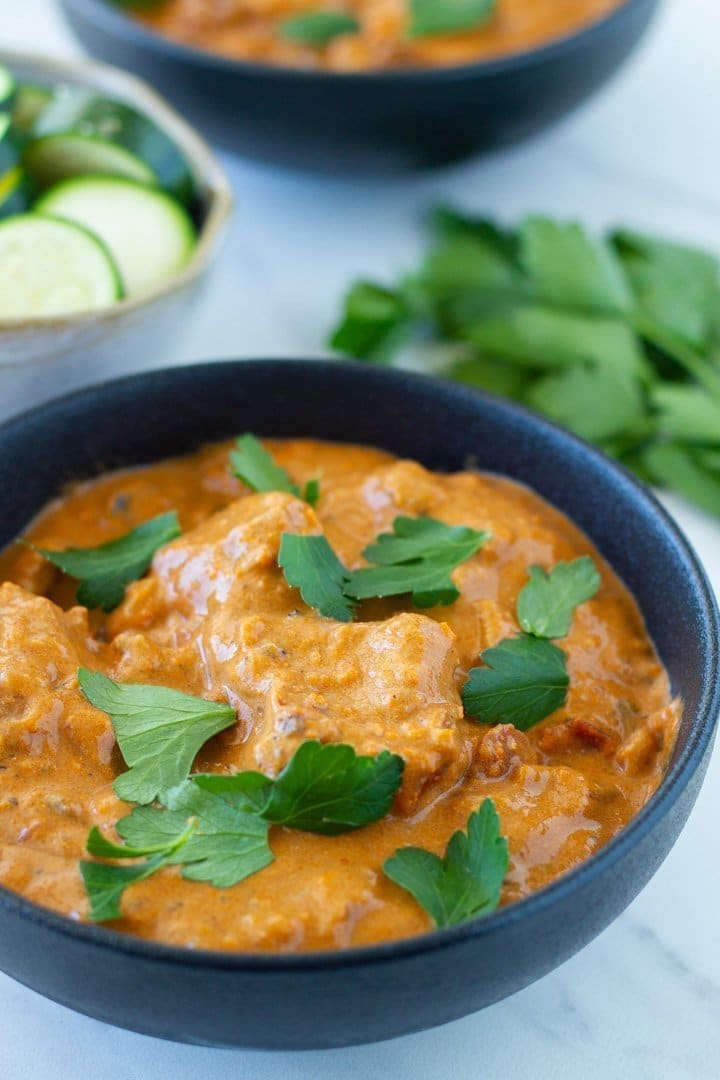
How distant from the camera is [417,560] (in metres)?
2.65

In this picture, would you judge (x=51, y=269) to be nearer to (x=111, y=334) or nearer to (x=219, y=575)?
(x=111, y=334)

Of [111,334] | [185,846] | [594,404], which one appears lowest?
[594,404]

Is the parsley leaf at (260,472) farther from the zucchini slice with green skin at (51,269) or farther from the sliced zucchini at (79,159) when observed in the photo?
the sliced zucchini at (79,159)

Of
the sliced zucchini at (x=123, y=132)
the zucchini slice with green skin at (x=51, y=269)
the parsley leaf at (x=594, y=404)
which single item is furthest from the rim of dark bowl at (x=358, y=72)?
the parsley leaf at (x=594, y=404)

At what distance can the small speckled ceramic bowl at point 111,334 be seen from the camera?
10.3 feet

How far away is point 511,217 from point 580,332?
99cm

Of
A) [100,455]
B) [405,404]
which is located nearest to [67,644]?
[100,455]

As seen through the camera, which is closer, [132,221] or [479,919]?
[479,919]

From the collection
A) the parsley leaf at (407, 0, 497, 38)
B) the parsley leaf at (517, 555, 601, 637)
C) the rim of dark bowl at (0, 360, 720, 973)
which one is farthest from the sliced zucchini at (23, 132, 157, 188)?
the rim of dark bowl at (0, 360, 720, 973)

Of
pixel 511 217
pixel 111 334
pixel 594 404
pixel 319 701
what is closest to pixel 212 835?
pixel 319 701

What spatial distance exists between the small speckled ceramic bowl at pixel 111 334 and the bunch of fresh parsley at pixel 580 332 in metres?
0.50

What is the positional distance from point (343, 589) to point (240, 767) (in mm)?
429

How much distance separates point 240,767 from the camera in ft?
7.52

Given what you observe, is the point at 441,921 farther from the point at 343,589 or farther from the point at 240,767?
the point at 343,589
